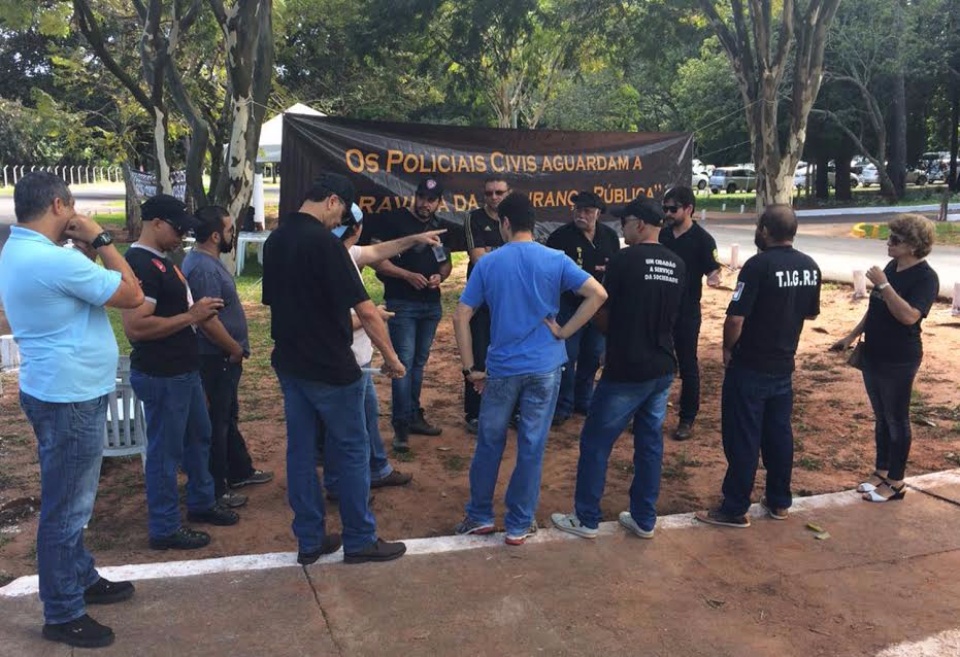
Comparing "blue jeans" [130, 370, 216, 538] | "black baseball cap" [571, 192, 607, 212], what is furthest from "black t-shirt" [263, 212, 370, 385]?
"black baseball cap" [571, 192, 607, 212]

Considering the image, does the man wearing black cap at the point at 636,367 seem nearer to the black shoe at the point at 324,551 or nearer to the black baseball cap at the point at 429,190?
the black shoe at the point at 324,551

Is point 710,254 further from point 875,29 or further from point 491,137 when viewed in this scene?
point 875,29

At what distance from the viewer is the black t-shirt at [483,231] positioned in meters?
5.79

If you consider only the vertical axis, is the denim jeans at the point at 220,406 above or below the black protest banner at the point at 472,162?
below

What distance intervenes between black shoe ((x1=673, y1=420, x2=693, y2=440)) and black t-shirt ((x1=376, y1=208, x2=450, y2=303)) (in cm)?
204

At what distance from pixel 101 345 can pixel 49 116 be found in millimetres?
20259

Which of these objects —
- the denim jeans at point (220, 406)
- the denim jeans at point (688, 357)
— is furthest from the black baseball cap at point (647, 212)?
the denim jeans at point (220, 406)

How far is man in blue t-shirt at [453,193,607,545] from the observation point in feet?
13.1

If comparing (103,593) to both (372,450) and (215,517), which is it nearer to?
(215,517)

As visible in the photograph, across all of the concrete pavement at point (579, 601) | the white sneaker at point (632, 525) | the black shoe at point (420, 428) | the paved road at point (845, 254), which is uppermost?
the paved road at point (845, 254)

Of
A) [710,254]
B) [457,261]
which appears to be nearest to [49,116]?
[457,261]

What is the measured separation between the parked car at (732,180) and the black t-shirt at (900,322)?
4213 centimetres

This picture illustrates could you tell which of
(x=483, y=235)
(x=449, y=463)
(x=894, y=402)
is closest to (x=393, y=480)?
(x=449, y=463)

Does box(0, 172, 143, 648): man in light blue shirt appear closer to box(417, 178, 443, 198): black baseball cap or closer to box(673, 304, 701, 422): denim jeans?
box(417, 178, 443, 198): black baseball cap
